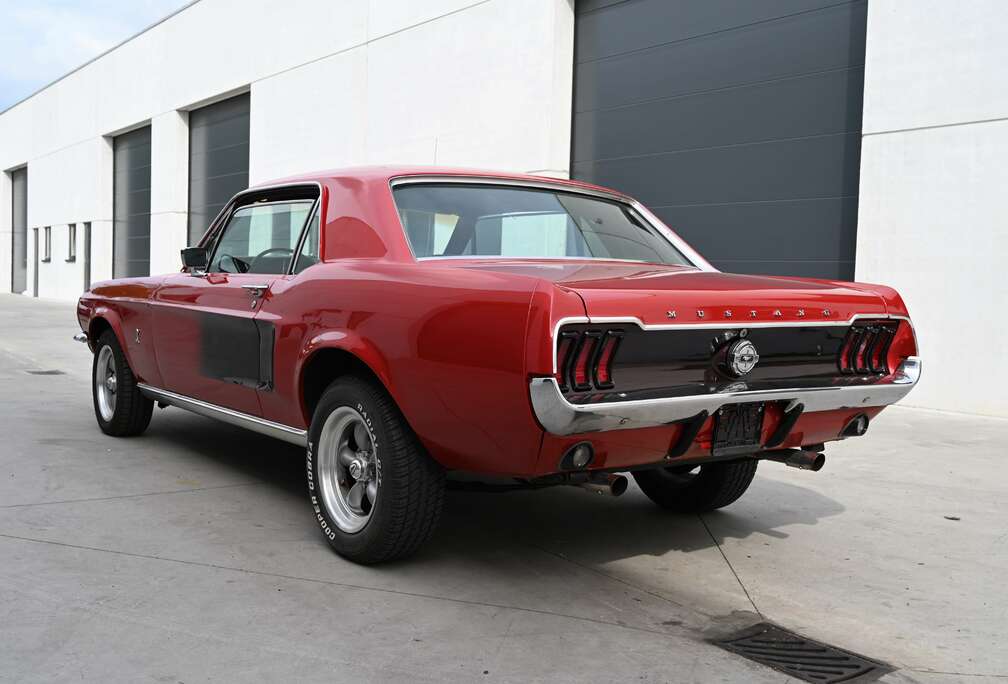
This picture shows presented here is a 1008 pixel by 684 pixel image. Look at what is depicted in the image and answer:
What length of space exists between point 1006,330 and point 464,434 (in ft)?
22.4

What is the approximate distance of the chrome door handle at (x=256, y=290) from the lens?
14.7ft

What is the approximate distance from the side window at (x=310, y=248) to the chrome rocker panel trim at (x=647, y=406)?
171 cm

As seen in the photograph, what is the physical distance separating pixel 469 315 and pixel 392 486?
75 cm

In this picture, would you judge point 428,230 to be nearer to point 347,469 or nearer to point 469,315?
point 469,315

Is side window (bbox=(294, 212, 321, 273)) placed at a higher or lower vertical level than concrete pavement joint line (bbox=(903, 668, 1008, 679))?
higher

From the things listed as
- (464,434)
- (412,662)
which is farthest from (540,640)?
(464,434)

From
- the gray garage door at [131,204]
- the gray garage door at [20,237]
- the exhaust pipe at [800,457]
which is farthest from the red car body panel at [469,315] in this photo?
the gray garage door at [20,237]

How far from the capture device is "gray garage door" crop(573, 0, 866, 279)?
9.84 metres

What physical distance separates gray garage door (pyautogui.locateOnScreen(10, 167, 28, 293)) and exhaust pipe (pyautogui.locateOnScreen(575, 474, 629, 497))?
132 ft

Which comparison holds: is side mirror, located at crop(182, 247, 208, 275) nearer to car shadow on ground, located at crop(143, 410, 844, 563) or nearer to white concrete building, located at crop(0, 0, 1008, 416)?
car shadow on ground, located at crop(143, 410, 844, 563)

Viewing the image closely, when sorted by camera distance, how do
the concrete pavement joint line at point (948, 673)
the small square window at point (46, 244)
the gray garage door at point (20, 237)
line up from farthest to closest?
the gray garage door at point (20, 237) → the small square window at point (46, 244) → the concrete pavement joint line at point (948, 673)

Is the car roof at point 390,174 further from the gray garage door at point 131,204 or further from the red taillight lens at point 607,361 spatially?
the gray garage door at point 131,204

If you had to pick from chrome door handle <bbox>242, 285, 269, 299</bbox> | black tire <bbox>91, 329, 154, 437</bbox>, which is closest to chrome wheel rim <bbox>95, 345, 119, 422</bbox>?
black tire <bbox>91, 329, 154, 437</bbox>

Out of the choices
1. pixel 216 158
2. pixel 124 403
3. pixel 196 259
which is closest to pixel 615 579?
pixel 196 259
